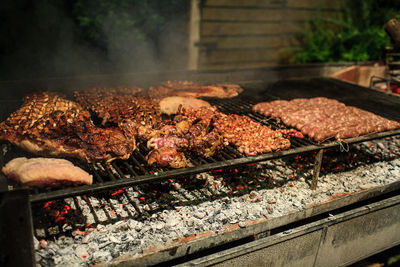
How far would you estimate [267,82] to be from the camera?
6.31 m

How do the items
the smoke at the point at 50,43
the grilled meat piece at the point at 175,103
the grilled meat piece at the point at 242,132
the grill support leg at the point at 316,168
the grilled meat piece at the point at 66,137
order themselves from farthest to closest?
the smoke at the point at 50,43
the grilled meat piece at the point at 175,103
the grill support leg at the point at 316,168
the grilled meat piece at the point at 242,132
the grilled meat piece at the point at 66,137

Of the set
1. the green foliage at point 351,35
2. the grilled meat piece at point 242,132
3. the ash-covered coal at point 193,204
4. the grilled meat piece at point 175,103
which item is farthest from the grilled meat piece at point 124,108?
the green foliage at point 351,35

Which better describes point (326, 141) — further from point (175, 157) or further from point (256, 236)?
point (175, 157)

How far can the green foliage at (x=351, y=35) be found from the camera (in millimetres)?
8234

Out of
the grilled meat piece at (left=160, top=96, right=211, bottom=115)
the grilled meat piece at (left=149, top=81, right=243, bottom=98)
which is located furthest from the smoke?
the grilled meat piece at (left=160, top=96, right=211, bottom=115)

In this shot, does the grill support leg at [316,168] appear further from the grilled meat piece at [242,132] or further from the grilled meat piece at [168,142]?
the grilled meat piece at [168,142]

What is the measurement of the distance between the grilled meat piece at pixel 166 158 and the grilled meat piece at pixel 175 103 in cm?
143

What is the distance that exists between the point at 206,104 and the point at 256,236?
2.16 meters

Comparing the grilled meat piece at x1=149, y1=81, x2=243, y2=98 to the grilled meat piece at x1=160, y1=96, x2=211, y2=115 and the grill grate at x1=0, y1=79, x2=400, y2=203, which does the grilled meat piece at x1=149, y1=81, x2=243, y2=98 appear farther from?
the grilled meat piece at x1=160, y1=96, x2=211, y2=115

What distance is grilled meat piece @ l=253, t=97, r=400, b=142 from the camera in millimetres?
3812

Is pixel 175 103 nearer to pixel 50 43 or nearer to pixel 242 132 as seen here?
pixel 242 132

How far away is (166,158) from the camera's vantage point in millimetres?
3105

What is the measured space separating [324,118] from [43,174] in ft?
11.4

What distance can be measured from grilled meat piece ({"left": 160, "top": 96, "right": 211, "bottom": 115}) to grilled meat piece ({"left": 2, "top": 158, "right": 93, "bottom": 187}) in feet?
6.72
